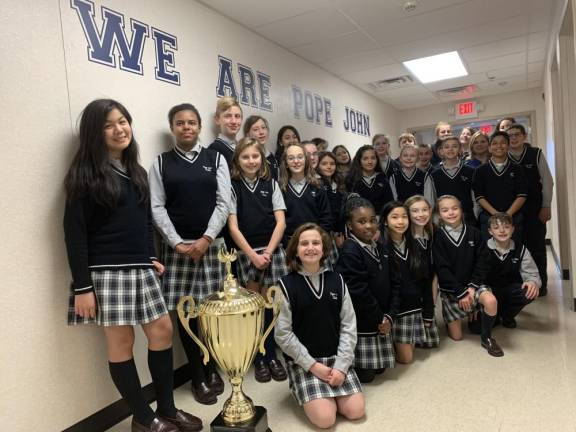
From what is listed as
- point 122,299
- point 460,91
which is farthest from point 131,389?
point 460,91

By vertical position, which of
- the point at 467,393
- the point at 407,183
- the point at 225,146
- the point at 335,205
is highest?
the point at 225,146

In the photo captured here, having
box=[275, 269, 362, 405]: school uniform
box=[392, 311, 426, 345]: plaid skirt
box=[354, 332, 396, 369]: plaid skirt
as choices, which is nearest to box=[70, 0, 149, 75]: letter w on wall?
box=[275, 269, 362, 405]: school uniform

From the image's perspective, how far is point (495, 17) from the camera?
3.59 meters

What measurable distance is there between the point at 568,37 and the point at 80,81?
3.54 m

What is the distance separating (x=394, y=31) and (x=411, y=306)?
242 cm

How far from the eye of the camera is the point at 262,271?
2.58 m

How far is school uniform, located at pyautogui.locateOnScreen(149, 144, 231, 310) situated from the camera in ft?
7.32

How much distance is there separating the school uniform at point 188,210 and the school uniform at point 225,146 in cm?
25

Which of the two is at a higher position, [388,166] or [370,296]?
[388,166]

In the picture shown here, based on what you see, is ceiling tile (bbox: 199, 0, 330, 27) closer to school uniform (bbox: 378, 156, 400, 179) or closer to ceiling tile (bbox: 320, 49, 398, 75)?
ceiling tile (bbox: 320, 49, 398, 75)

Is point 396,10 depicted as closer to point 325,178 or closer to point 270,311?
point 325,178

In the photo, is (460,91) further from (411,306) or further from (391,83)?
(411,306)

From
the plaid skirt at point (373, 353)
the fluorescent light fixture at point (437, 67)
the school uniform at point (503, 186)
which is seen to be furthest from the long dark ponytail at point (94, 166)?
the fluorescent light fixture at point (437, 67)

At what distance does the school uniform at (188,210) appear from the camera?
7.32ft
